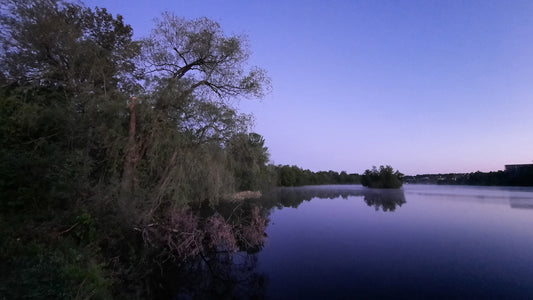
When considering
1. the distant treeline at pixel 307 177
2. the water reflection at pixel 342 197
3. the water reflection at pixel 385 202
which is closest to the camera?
the water reflection at pixel 385 202

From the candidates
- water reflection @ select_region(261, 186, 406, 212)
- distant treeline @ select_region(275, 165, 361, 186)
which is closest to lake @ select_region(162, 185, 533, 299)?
water reflection @ select_region(261, 186, 406, 212)

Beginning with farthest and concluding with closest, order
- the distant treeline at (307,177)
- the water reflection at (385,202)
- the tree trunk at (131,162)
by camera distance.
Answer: the distant treeline at (307,177) → the water reflection at (385,202) → the tree trunk at (131,162)

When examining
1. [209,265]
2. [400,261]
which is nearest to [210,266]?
[209,265]

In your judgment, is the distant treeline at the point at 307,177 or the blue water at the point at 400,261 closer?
the blue water at the point at 400,261

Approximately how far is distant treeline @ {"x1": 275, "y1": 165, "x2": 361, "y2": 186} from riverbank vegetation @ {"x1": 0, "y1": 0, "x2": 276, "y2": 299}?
3906cm

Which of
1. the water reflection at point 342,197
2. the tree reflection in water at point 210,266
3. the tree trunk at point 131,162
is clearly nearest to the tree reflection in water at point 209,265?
the tree reflection in water at point 210,266

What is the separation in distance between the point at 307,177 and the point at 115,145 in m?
95.3

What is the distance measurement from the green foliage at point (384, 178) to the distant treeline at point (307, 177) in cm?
2377

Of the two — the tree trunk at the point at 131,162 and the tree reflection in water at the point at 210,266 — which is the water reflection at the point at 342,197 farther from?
the tree trunk at the point at 131,162

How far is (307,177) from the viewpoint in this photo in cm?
10062

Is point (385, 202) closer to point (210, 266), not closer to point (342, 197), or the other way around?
point (342, 197)

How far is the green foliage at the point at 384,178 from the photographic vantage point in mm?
70456

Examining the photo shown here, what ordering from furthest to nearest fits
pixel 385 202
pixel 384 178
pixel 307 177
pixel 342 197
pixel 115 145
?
pixel 307 177 → pixel 384 178 → pixel 342 197 → pixel 385 202 → pixel 115 145

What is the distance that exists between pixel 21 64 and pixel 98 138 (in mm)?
4429
